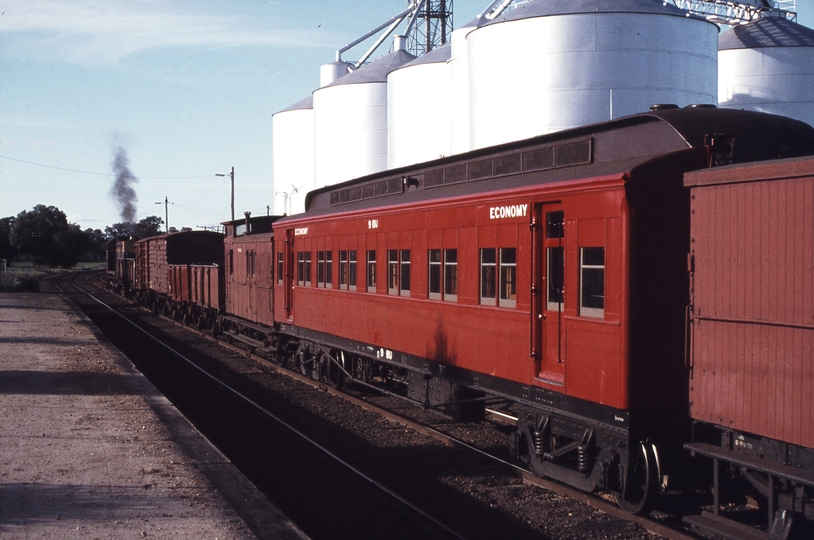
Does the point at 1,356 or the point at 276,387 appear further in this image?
the point at 1,356

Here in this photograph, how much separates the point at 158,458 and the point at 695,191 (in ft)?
21.5

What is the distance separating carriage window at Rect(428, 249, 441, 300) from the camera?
1089 cm

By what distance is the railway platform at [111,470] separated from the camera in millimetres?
7199

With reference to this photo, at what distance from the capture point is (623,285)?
729 centimetres

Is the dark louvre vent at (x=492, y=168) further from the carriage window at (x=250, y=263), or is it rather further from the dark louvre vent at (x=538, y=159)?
the carriage window at (x=250, y=263)

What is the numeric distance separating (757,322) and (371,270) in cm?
764

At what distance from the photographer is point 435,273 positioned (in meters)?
11.0

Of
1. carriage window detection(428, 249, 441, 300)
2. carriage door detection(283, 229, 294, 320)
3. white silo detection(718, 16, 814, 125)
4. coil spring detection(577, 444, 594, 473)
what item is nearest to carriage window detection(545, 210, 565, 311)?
coil spring detection(577, 444, 594, 473)

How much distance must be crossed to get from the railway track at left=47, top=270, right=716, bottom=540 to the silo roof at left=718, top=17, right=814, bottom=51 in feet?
102

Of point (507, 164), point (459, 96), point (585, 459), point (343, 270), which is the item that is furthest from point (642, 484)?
point (459, 96)

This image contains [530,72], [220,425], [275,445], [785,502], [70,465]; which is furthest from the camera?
[530,72]

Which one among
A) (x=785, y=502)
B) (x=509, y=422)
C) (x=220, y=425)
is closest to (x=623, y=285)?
(x=785, y=502)

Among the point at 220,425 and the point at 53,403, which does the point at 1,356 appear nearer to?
the point at 53,403

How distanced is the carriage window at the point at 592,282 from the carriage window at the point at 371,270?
18.4 ft
